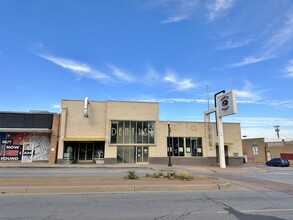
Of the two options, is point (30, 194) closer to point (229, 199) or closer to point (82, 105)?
point (229, 199)

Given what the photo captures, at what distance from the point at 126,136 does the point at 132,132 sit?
91 centimetres

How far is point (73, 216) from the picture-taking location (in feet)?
21.6

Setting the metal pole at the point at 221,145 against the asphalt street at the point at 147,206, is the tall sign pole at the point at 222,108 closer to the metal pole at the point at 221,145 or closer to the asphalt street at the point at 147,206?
the metal pole at the point at 221,145

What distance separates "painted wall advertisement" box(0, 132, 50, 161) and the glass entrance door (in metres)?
3.81

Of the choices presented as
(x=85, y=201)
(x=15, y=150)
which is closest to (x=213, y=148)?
(x=15, y=150)

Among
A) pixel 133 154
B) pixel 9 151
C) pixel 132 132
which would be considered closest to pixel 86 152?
pixel 133 154

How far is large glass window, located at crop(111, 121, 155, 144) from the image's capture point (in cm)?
3108

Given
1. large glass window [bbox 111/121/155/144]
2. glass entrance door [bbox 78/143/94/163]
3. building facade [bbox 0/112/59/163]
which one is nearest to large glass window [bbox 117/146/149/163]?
large glass window [bbox 111/121/155/144]

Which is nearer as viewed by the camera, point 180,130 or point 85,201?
point 85,201

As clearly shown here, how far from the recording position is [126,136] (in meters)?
31.3

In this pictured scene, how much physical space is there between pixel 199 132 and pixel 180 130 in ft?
8.68

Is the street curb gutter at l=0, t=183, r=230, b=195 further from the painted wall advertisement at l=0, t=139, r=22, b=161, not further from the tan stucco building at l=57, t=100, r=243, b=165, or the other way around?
the painted wall advertisement at l=0, t=139, r=22, b=161

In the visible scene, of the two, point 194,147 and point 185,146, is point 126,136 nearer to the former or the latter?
point 185,146

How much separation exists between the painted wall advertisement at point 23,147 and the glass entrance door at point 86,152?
12.5 ft
